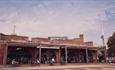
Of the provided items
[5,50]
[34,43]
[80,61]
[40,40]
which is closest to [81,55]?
[80,61]

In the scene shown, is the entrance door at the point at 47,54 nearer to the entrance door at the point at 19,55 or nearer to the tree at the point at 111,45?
the entrance door at the point at 19,55

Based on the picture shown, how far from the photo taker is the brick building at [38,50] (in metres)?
39.9

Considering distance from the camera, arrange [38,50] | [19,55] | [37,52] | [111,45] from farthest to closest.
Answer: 1. [111,45]
2. [38,50]
3. [37,52]
4. [19,55]

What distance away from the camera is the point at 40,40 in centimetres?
4616

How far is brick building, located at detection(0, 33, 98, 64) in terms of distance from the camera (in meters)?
39.9

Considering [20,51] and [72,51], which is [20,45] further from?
[72,51]

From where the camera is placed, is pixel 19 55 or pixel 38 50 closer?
pixel 19 55

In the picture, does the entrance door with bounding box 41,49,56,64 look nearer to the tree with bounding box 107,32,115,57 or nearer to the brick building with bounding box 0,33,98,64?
the brick building with bounding box 0,33,98,64

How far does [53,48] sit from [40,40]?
165 inches

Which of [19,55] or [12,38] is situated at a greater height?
[12,38]

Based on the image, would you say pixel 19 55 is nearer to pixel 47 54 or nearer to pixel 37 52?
pixel 37 52

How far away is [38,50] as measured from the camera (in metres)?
43.8

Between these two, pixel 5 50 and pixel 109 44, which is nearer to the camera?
pixel 5 50

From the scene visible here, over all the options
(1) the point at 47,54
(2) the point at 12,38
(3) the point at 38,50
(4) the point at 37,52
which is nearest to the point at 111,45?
(1) the point at 47,54
